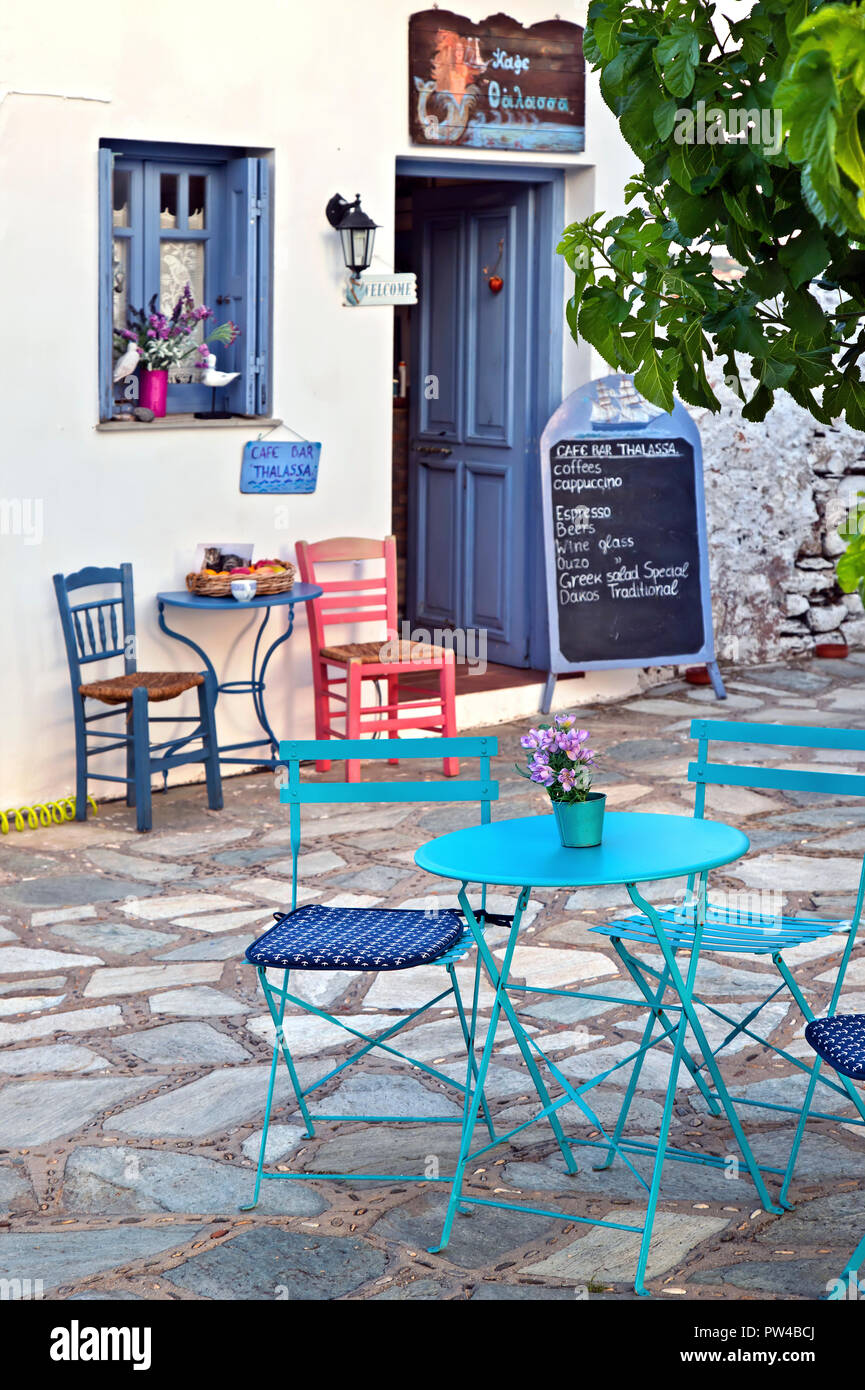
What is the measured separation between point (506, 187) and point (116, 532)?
295 cm

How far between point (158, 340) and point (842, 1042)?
4865 millimetres

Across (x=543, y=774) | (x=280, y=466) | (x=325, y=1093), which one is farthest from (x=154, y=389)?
(x=543, y=774)

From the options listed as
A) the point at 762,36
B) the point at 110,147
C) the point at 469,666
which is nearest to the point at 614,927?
the point at 762,36

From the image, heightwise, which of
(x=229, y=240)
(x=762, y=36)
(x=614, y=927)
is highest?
(x=229, y=240)

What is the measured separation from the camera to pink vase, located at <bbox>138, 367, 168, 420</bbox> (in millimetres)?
7020

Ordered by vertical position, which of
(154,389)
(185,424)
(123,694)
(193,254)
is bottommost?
(123,694)

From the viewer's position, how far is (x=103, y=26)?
658 cm

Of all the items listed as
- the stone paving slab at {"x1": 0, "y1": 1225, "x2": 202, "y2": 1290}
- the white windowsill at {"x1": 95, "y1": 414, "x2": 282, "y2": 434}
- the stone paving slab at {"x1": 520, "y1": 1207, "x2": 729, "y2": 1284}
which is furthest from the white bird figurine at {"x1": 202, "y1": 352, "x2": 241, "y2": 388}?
the stone paving slab at {"x1": 520, "y1": 1207, "x2": 729, "y2": 1284}

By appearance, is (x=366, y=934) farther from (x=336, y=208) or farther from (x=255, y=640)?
(x=336, y=208)

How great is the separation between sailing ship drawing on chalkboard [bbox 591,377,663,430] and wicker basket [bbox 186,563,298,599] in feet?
7.20

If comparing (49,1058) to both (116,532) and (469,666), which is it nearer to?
(116,532)

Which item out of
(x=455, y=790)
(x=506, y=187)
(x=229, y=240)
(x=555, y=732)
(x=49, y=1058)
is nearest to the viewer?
(x=555, y=732)

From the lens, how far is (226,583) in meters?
6.87

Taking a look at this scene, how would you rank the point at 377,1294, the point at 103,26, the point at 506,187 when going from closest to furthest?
the point at 377,1294
the point at 103,26
the point at 506,187
